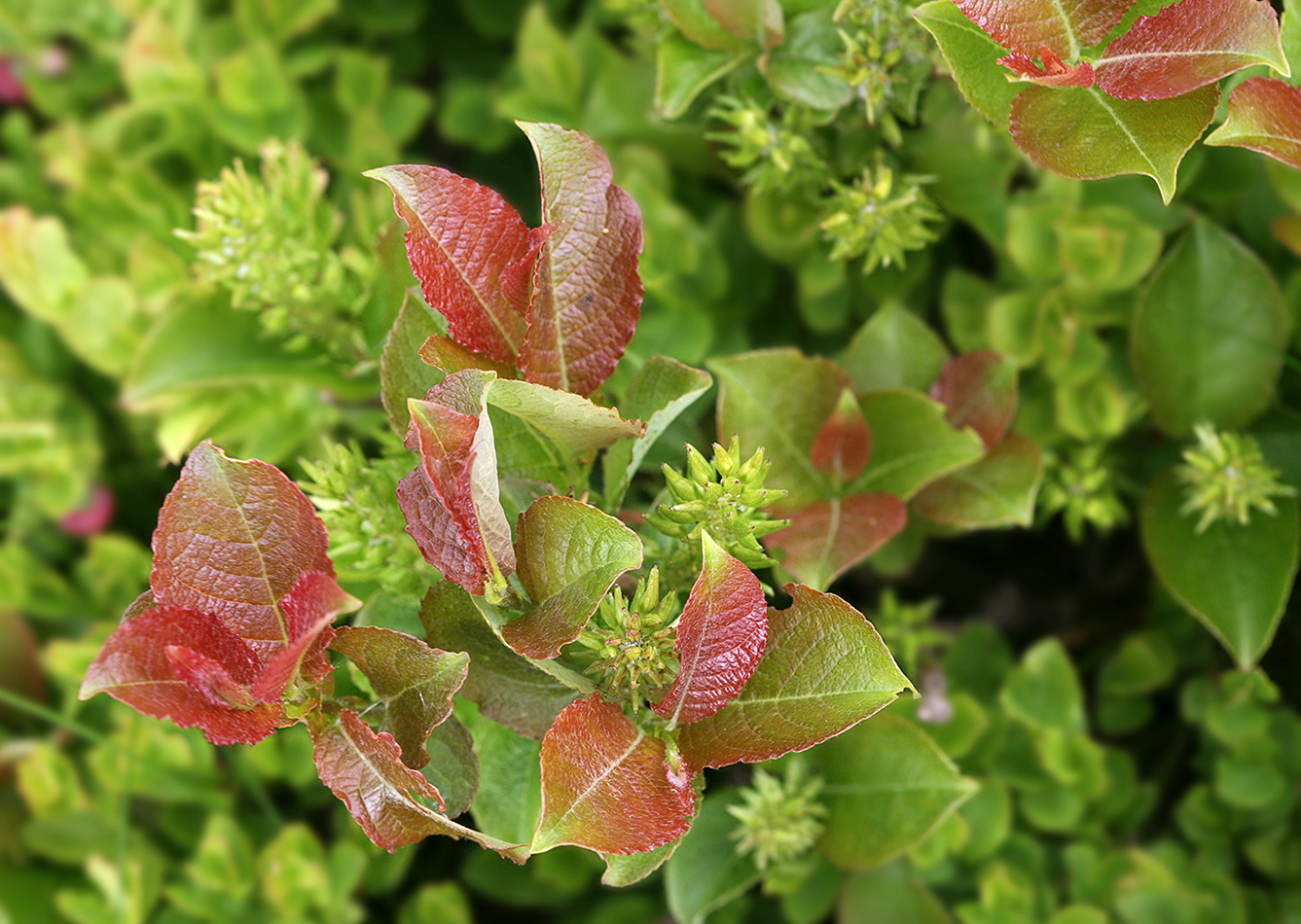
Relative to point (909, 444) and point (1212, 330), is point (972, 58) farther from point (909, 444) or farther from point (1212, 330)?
point (1212, 330)

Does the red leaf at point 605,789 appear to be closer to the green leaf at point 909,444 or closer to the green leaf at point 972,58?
the green leaf at point 909,444

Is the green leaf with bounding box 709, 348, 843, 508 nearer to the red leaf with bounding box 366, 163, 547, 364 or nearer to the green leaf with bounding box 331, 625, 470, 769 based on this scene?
the red leaf with bounding box 366, 163, 547, 364

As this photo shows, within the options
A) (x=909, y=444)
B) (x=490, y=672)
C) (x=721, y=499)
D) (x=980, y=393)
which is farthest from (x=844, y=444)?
(x=490, y=672)

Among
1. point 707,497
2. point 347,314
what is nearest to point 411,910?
point 347,314

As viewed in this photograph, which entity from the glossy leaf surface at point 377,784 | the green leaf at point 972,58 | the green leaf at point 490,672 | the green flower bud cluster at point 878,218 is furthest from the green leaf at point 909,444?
the glossy leaf surface at point 377,784

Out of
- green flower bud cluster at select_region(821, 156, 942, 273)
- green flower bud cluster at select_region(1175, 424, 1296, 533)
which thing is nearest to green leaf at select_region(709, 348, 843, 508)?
green flower bud cluster at select_region(821, 156, 942, 273)
